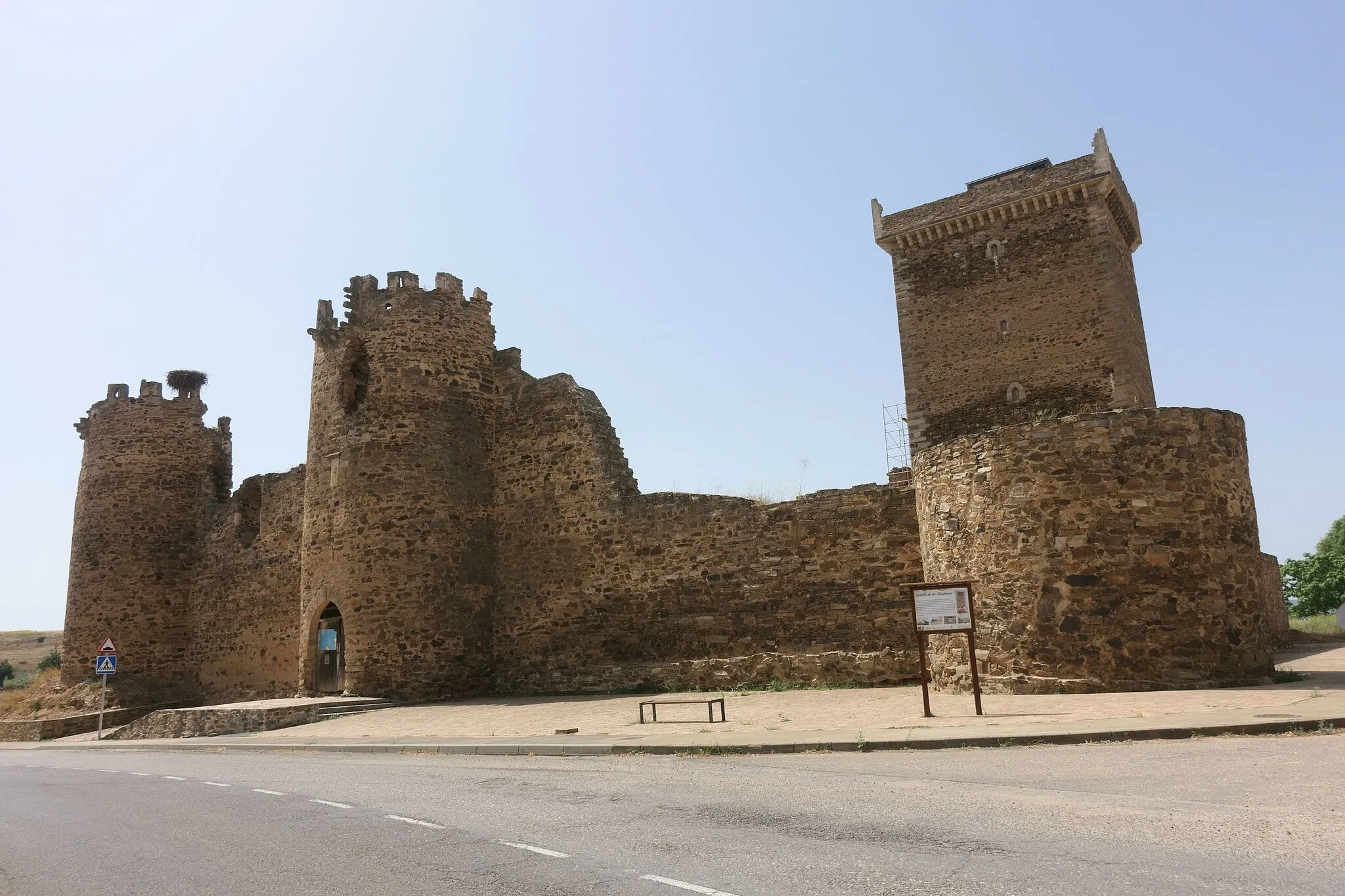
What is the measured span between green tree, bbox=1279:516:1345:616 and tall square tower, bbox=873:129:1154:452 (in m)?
27.1

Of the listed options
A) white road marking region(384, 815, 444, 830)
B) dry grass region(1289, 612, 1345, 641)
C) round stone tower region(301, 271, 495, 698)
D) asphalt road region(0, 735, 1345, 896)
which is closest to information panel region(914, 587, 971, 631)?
asphalt road region(0, 735, 1345, 896)

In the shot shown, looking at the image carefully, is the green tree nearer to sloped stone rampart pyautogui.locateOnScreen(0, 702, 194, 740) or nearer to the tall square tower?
the tall square tower

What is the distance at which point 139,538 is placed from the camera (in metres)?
26.2

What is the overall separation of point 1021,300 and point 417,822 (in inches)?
992

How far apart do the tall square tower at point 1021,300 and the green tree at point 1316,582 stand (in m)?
27.1

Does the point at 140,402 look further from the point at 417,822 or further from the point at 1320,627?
the point at 1320,627

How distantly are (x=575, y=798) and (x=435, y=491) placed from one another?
12857 millimetres

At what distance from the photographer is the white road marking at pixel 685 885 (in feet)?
14.1

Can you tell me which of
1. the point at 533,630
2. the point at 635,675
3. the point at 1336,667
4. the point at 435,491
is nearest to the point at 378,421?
the point at 435,491

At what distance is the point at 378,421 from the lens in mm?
19391

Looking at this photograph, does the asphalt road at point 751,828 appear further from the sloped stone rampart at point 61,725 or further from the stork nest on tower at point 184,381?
the stork nest on tower at point 184,381

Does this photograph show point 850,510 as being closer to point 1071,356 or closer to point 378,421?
point 378,421

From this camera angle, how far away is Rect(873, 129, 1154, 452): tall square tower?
1034 inches

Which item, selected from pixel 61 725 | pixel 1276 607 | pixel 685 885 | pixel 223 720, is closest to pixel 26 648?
pixel 61 725
